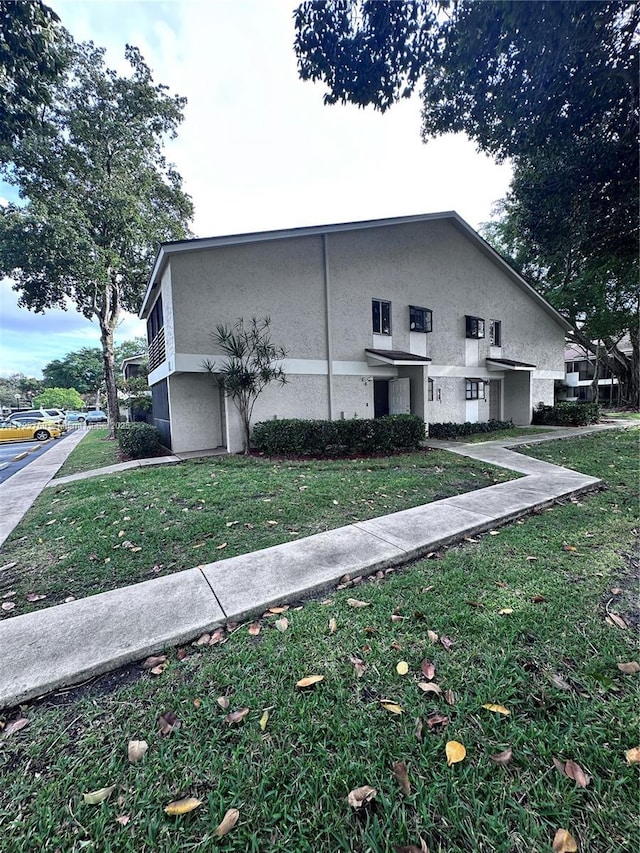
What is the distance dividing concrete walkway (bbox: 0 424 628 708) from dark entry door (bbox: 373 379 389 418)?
8770 millimetres

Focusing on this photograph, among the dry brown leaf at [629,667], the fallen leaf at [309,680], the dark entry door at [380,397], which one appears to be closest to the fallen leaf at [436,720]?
the fallen leaf at [309,680]

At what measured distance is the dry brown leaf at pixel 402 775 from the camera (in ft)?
5.16

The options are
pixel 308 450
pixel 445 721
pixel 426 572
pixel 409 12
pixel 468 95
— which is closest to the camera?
pixel 445 721

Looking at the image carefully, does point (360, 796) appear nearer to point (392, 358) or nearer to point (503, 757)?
point (503, 757)

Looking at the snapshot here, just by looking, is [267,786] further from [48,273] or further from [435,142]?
[48,273]

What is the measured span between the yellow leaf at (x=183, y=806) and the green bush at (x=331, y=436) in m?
8.50

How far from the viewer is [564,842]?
4.58ft

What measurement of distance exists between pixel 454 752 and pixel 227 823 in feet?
3.55

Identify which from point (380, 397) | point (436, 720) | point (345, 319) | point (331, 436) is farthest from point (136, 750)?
point (380, 397)

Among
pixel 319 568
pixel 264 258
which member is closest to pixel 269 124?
pixel 264 258

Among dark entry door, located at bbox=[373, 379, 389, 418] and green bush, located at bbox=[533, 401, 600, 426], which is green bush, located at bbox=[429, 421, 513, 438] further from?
green bush, located at bbox=[533, 401, 600, 426]

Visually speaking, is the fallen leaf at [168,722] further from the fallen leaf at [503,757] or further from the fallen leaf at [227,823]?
the fallen leaf at [503,757]

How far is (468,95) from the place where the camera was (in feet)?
25.3

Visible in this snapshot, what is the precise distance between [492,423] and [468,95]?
39.0 feet
